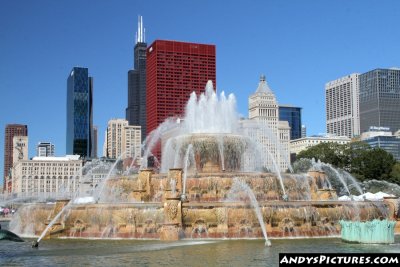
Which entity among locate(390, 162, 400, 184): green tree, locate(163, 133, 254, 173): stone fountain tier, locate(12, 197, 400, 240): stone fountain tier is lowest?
locate(12, 197, 400, 240): stone fountain tier

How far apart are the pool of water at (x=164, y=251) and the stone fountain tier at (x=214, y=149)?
1714 cm

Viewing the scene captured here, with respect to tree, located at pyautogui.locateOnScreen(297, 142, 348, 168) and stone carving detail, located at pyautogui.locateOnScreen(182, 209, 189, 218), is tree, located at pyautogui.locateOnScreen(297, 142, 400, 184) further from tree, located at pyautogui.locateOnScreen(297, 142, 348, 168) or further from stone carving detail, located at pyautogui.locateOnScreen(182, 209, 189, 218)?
stone carving detail, located at pyautogui.locateOnScreen(182, 209, 189, 218)

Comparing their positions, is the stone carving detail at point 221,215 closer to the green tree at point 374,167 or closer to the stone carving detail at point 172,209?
the stone carving detail at point 172,209

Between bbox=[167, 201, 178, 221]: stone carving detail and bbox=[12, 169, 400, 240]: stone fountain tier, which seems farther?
bbox=[12, 169, 400, 240]: stone fountain tier

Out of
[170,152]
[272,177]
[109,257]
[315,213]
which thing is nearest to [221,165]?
[170,152]

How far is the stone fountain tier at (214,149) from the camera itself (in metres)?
48.2

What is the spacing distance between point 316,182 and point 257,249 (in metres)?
18.9

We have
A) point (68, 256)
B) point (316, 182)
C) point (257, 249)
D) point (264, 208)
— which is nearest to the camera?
point (68, 256)

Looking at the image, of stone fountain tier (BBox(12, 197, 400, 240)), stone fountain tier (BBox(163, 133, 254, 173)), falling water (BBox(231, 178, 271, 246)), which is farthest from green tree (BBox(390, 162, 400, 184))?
falling water (BBox(231, 178, 271, 246))

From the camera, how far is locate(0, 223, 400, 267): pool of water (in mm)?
22953

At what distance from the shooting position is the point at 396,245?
2825 centimetres

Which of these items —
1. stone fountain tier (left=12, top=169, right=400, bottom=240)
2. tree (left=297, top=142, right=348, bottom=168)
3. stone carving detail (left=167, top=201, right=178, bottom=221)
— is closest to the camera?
stone carving detail (left=167, top=201, right=178, bottom=221)

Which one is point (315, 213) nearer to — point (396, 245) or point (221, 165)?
point (396, 245)

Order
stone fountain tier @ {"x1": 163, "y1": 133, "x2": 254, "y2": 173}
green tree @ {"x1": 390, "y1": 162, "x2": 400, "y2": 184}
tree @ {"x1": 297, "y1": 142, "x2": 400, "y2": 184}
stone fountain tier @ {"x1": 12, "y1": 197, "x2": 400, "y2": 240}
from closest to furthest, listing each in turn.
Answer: stone fountain tier @ {"x1": 12, "y1": 197, "x2": 400, "y2": 240}
stone fountain tier @ {"x1": 163, "y1": 133, "x2": 254, "y2": 173}
green tree @ {"x1": 390, "y1": 162, "x2": 400, "y2": 184}
tree @ {"x1": 297, "y1": 142, "x2": 400, "y2": 184}
